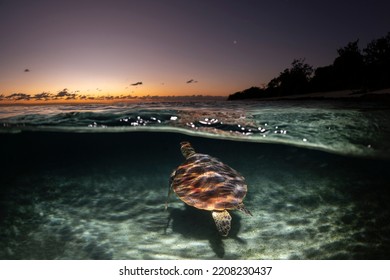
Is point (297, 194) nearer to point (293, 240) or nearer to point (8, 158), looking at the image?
point (293, 240)

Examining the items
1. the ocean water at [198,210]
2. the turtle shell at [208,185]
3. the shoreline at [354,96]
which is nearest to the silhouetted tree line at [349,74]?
the shoreline at [354,96]

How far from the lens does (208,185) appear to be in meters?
5.51

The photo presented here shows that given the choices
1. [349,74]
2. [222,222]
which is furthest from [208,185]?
[349,74]

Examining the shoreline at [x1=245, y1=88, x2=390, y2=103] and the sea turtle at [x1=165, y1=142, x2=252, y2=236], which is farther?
the shoreline at [x1=245, y1=88, x2=390, y2=103]

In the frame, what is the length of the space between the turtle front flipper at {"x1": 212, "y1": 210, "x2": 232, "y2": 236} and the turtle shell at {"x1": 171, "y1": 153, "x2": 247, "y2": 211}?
13 cm

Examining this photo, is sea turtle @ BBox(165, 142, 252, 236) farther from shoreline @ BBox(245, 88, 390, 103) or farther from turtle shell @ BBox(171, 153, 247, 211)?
shoreline @ BBox(245, 88, 390, 103)

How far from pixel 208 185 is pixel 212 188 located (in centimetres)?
16

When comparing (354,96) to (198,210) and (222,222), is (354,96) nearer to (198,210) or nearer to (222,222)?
(198,210)

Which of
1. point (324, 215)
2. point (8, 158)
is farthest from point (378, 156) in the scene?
point (8, 158)

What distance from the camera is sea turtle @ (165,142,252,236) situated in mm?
4977

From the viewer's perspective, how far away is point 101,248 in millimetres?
5523

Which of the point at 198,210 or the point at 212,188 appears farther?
the point at 198,210

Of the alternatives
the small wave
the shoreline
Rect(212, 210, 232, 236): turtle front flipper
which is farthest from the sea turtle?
the shoreline

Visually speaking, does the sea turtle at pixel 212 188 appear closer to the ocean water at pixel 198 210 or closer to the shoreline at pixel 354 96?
the ocean water at pixel 198 210
